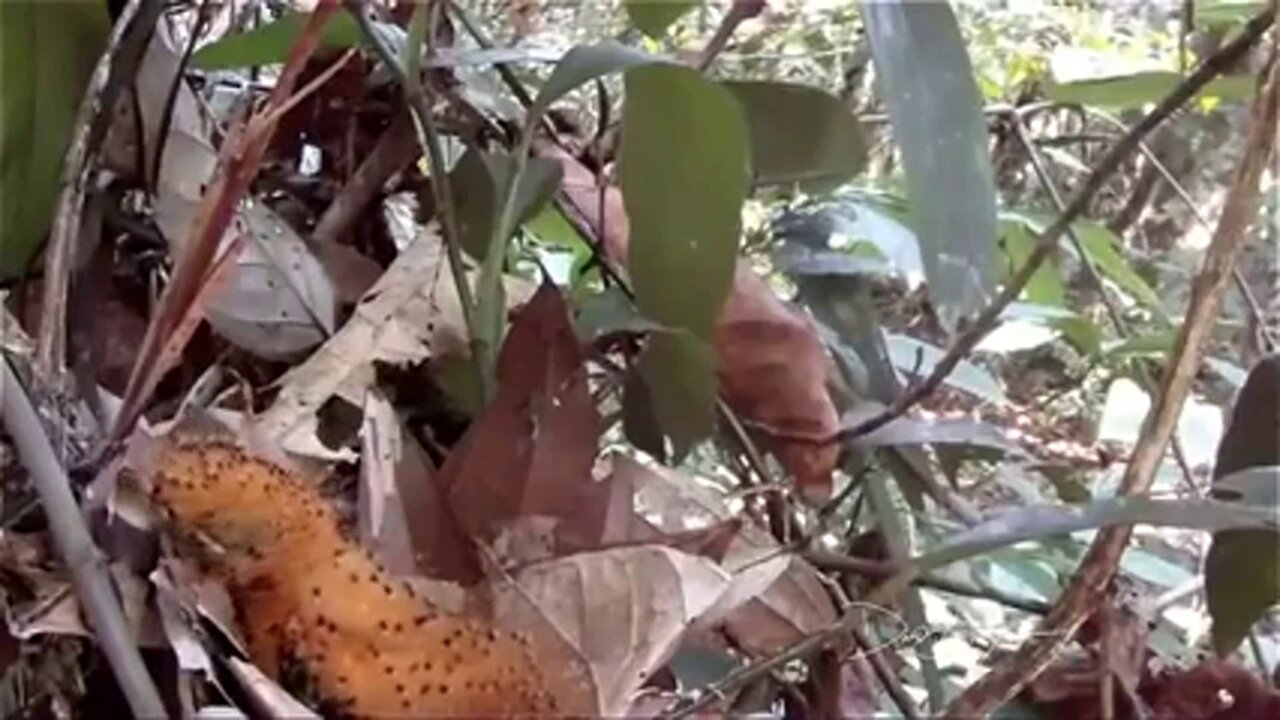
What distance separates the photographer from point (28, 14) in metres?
0.46

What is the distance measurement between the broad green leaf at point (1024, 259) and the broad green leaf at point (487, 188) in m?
0.35

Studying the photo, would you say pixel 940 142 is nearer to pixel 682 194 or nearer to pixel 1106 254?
pixel 682 194

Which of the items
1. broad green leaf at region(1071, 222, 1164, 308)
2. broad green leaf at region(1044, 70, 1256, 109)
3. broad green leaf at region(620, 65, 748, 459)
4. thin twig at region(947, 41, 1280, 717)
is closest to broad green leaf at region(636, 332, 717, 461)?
broad green leaf at region(620, 65, 748, 459)

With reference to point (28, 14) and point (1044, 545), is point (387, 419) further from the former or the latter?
point (1044, 545)

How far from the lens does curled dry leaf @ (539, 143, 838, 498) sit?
541 millimetres

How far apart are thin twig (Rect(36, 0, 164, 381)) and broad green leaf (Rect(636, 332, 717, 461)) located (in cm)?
17

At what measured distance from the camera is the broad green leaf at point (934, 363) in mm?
723

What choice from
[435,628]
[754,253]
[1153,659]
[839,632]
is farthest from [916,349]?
[435,628]

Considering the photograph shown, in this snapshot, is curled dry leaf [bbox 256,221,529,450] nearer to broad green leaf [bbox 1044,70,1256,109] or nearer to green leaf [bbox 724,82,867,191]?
green leaf [bbox 724,82,867,191]

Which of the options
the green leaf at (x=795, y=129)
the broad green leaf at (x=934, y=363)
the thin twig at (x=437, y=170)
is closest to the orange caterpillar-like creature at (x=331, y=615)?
the thin twig at (x=437, y=170)

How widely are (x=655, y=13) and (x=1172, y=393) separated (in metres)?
0.18

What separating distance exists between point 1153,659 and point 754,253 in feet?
0.83

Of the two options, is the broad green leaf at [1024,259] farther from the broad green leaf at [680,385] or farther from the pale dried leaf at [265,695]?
the pale dried leaf at [265,695]

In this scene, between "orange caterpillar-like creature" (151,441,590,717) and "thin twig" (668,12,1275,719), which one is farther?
"thin twig" (668,12,1275,719)
